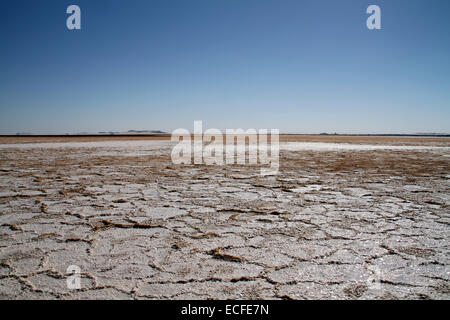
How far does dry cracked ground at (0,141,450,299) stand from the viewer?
1.28 metres

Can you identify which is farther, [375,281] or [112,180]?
[112,180]

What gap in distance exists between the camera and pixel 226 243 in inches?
70.4

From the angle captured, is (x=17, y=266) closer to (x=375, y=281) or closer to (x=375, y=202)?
(x=375, y=281)

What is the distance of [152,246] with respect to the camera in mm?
1736

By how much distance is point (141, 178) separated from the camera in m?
4.29

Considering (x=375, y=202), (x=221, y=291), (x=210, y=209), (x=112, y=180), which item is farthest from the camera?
(x=112, y=180)

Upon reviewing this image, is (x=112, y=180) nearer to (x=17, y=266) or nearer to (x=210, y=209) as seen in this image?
(x=210, y=209)

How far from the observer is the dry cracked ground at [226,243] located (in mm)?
1277
